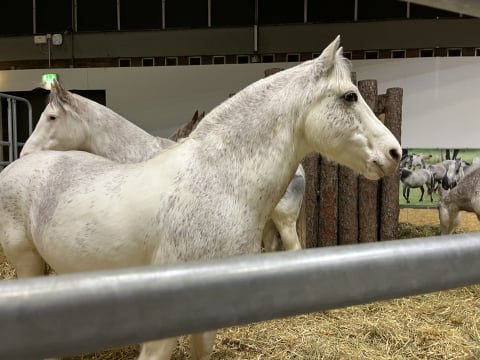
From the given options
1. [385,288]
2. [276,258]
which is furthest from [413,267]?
[276,258]

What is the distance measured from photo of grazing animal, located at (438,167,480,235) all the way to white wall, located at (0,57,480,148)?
1177 millimetres

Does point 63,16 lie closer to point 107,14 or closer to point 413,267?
point 107,14

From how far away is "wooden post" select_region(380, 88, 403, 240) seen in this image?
13.1 ft

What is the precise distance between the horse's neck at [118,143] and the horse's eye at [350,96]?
4.08ft

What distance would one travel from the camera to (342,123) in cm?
151

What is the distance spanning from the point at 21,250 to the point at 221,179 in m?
1.09

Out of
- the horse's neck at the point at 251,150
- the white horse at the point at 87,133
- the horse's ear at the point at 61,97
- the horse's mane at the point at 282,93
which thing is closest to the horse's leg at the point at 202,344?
the horse's neck at the point at 251,150

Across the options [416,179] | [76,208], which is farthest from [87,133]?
[416,179]

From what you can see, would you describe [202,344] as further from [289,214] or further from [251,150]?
[289,214]

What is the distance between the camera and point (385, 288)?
0.55 metres

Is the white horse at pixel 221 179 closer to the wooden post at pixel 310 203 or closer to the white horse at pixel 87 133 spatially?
the white horse at pixel 87 133

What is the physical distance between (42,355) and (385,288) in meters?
0.41

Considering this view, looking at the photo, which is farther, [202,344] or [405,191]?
[405,191]

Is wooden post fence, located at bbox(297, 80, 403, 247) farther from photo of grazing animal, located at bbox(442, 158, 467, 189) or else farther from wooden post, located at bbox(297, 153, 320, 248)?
photo of grazing animal, located at bbox(442, 158, 467, 189)
